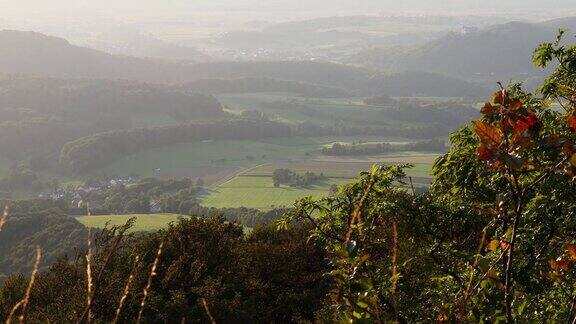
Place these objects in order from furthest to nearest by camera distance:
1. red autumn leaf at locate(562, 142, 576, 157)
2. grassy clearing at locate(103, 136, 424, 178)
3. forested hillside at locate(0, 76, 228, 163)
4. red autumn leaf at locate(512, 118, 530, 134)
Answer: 1. forested hillside at locate(0, 76, 228, 163)
2. grassy clearing at locate(103, 136, 424, 178)
3. red autumn leaf at locate(562, 142, 576, 157)
4. red autumn leaf at locate(512, 118, 530, 134)

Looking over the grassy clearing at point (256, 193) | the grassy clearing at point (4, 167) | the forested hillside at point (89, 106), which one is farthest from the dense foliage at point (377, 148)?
the grassy clearing at point (4, 167)

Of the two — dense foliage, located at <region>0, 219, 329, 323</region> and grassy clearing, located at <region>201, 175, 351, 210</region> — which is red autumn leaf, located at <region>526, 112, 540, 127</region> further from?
grassy clearing, located at <region>201, 175, 351, 210</region>

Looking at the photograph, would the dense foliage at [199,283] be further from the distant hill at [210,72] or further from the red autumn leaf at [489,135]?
the distant hill at [210,72]

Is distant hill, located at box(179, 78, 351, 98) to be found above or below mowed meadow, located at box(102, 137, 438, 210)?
above

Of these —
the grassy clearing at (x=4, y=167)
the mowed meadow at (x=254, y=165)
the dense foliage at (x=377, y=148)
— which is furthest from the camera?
the dense foliage at (x=377, y=148)

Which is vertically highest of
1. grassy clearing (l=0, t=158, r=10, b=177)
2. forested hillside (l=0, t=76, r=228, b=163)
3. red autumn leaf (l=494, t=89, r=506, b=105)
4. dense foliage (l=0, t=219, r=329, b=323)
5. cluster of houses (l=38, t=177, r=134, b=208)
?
red autumn leaf (l=494, t=89, r=506, b=105)

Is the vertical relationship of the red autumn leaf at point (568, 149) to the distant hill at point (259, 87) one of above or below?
above

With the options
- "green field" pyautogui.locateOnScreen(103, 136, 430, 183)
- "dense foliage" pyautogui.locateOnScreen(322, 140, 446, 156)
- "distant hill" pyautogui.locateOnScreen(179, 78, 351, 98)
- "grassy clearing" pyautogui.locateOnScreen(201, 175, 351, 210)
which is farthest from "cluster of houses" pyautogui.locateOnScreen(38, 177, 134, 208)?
"distant hill" pyautogui.locateOnScreen(179, 78, 351, 98)

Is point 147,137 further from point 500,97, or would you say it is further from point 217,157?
point 500,97

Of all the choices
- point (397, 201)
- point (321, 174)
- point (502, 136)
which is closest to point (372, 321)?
point (502, 136)

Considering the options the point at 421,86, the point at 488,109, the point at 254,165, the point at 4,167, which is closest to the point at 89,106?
the point at 4,167

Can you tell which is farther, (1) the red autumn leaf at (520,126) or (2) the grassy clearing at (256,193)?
(2) the grassy clearing at (256,193)
